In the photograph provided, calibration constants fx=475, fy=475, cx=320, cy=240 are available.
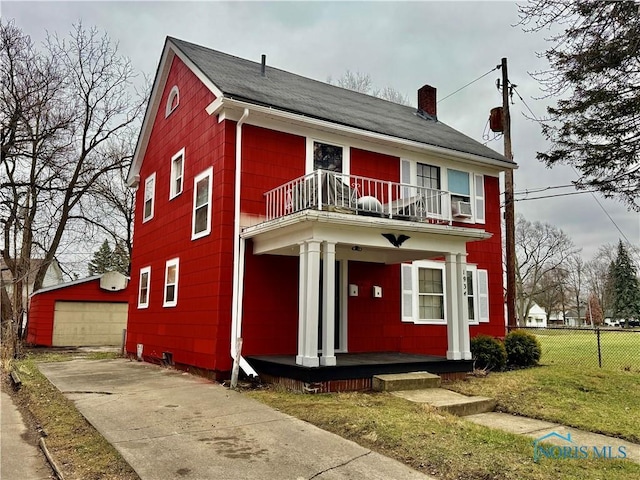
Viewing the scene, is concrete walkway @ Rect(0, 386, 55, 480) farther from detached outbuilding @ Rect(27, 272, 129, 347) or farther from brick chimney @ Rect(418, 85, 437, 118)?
brick chimney @ Rect(418, 85, 437, 118)

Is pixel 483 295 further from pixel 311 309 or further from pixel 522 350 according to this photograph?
pixel 311 309

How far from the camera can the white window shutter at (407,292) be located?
11031 millimetres

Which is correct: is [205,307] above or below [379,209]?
below

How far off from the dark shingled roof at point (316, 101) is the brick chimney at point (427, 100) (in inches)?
30.5

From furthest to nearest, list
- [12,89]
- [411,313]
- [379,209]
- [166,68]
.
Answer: [12,89] < [166,68] < [411,313] < [379,209]

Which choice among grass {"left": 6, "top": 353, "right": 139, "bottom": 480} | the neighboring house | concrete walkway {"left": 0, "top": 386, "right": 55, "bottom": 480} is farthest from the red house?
the neighboring house

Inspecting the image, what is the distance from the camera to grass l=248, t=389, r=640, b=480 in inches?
150

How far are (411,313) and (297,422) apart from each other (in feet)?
20.3

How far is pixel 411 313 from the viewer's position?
11125 mm

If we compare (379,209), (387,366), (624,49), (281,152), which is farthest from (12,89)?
(624,49)

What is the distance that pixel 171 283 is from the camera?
11281 mm

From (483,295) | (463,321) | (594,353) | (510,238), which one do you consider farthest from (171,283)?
(594,353)

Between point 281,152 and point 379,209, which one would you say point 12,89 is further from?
point 379,209

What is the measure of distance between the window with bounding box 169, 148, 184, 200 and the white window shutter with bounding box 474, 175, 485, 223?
7522 millimetres
